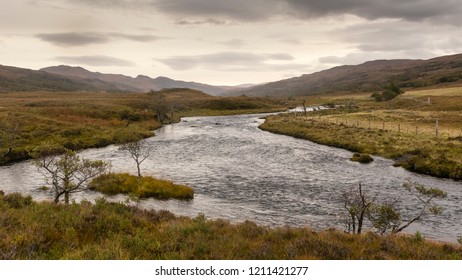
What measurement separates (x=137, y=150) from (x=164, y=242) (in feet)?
126


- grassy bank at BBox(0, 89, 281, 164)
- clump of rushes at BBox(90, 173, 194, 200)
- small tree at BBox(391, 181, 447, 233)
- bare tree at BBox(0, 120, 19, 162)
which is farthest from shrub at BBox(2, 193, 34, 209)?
bare tree at BBox(0, 120, 19, 162)

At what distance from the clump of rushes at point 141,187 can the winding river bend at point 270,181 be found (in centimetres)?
116

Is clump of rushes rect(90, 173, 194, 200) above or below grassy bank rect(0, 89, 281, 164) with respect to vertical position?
below

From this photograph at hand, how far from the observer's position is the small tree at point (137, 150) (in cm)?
4053

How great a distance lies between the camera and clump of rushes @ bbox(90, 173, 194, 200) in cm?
3288

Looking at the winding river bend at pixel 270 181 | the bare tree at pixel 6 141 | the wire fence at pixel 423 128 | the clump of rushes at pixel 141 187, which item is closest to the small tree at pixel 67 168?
the clump of rushes at pixel 141 187

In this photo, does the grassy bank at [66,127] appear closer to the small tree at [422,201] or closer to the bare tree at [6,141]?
the bare tree at [6,141]

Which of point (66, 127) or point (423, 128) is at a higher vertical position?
point (66, 127)

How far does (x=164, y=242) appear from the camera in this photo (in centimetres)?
→ 1474

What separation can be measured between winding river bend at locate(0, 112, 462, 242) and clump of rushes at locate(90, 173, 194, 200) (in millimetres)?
1160

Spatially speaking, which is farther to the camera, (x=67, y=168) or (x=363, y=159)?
(x=363, y=159)

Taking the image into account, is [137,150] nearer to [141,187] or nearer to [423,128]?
[141,187]

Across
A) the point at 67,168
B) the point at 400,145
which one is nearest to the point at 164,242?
the point at 67,168

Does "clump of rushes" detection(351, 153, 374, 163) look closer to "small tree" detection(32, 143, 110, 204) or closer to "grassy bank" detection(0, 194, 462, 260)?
"grassy bank" detection(0, 194, 462, 260)
